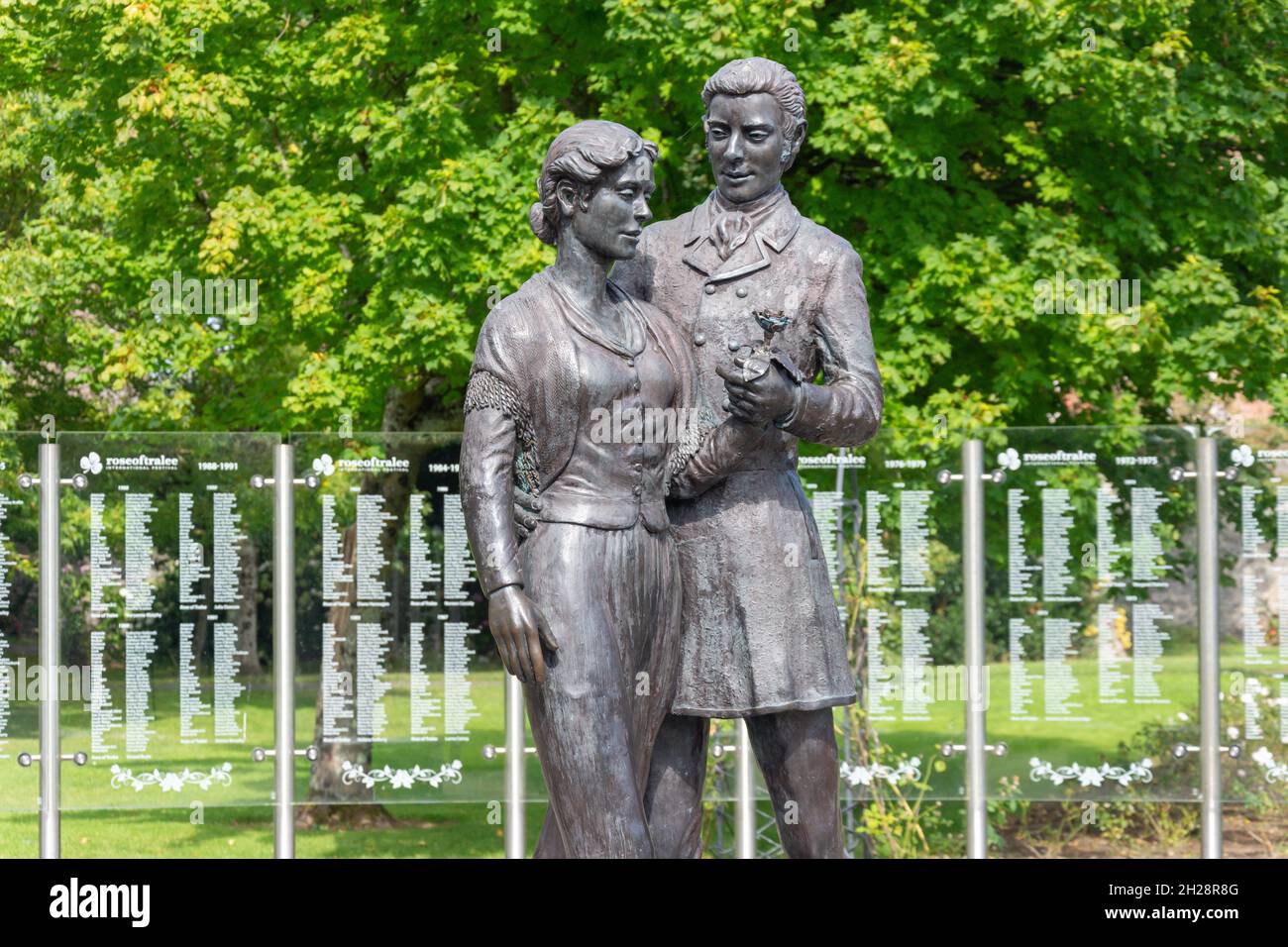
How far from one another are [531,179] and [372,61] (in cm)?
145

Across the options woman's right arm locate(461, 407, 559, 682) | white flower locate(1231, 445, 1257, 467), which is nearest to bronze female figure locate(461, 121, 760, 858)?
woman's right arm locate(461, 407, 559, 682)

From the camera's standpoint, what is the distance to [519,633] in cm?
561

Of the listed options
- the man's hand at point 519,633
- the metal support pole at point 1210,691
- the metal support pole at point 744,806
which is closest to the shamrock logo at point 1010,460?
the metal support pole at point 1210,691

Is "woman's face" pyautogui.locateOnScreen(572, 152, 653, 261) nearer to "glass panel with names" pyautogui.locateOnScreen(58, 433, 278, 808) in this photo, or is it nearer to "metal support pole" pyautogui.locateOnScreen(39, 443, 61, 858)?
"glass panel with names" pyautogui.locateOnScreen(58, 433, 278, 808)

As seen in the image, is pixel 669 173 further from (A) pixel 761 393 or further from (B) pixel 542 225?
(A) pixel 761 393

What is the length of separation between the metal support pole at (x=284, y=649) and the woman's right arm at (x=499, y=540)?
5.46 meters

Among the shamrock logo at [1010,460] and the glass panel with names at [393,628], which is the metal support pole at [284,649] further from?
the shamrock logo at [1010,460]

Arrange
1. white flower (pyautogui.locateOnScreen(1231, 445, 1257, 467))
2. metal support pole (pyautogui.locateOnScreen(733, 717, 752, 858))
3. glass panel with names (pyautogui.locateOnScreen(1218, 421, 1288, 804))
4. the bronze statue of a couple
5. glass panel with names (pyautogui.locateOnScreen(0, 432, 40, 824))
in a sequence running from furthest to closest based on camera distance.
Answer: metal support pole (pyautogui.locateOnScreen(733, 717, 752, 858))
white flower (pyautogui.locateOnScreen(1231, 445, 1257, 467))
glass panel with names (pyautogui.locateOnScreen(1218, 421, 1288, 804))
glass panel with names (pyautogui.locateOnScreen(0, 432, 40, 824))
the bronze statue of a couple

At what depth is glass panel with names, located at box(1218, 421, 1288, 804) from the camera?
1098 centimetres

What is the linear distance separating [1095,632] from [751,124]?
19.1 ft

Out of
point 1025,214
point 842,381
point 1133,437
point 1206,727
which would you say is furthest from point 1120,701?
point 842,381

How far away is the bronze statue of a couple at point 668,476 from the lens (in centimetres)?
571

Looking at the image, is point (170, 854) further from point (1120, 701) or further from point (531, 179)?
point (1120, 701)

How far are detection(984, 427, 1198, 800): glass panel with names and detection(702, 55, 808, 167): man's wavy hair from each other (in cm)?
536
